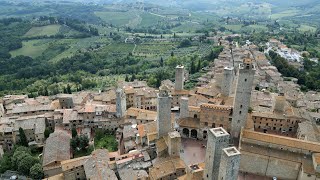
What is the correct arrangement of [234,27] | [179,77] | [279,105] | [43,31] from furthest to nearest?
[234,27]
[43,31]
[179,77]
[279,105]

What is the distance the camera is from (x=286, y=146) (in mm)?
38562

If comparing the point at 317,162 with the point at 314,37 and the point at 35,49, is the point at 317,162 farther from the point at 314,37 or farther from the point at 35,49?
the point at 35,49

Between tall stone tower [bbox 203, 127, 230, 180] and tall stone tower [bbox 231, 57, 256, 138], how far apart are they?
37.8 ft

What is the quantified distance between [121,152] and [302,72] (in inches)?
2583

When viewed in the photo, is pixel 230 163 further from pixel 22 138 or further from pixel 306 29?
pixel 306 29

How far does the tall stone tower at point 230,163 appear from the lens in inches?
1100

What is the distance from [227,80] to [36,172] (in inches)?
1448

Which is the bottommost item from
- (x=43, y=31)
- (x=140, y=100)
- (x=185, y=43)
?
(x=140, y=100)

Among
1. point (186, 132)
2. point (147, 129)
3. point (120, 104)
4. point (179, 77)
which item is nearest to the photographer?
point (147, 129)

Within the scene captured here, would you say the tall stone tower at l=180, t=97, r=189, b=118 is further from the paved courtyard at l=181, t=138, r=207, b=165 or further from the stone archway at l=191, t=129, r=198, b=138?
the paved courtyard at l=181, t=138, r=207, b=165

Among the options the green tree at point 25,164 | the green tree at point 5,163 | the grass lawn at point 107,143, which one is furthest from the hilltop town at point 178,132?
the green tree at point 5,163

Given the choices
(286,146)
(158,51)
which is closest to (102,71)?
(158,51)

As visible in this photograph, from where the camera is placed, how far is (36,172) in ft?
138

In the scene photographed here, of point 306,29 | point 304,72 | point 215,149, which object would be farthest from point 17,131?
point 306,29
